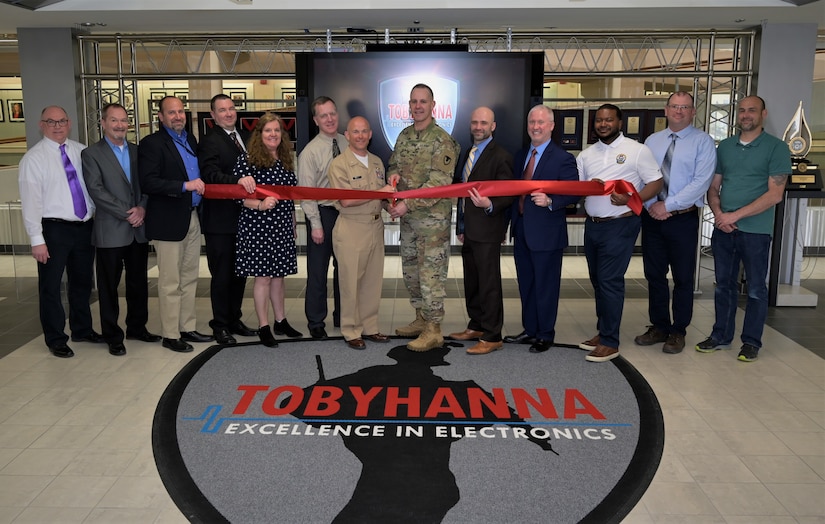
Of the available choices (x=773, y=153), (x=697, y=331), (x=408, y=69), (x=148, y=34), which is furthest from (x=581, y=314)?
(x=148, y=34)

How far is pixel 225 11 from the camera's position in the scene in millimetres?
6352

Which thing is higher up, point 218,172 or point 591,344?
point 218,172

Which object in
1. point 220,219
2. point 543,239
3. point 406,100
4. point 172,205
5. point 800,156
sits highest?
point 406,100

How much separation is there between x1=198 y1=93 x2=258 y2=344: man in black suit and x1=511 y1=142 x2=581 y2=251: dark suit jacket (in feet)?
6.37

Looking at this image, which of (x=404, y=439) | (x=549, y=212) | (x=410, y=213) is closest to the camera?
(x=404, y=439)

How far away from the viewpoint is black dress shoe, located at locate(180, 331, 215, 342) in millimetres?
5477

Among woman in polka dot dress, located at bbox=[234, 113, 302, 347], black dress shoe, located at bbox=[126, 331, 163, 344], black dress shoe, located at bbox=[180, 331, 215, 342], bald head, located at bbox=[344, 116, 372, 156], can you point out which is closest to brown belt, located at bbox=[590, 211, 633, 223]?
bald head, located at bbox=[344, 116, 372, 156]

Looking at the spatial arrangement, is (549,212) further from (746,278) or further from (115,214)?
(115,214)

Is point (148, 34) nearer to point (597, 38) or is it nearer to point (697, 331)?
point (597, 38)

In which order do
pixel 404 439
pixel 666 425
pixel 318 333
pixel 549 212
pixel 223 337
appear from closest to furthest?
pixel 404 439 → pixel 666 425 → pixel 549 212 → pixel 223 337 → pixel 318 333

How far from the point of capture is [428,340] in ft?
17.1

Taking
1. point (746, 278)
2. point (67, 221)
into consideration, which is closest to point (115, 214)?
point (67, 221)

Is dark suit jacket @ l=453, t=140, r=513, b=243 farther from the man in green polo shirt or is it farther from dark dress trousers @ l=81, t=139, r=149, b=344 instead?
dark dress trousers @ l=81, t=139, r=149, b=344

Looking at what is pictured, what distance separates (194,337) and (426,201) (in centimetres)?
209
